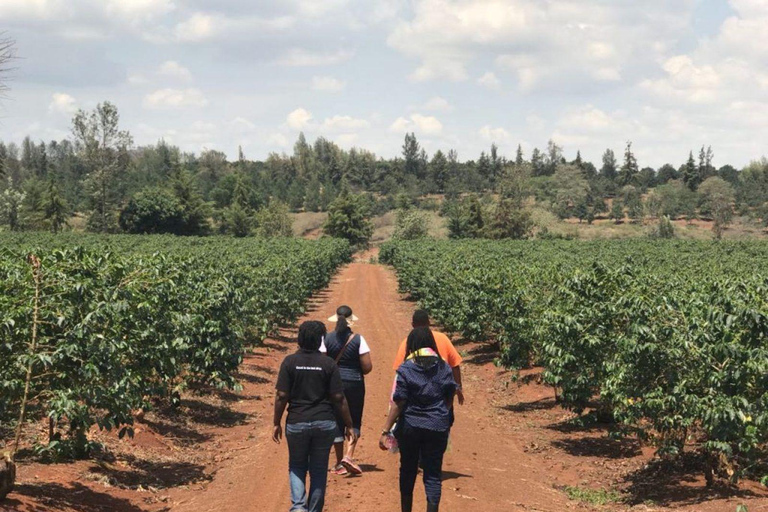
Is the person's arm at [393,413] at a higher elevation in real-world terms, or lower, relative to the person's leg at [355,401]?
higher

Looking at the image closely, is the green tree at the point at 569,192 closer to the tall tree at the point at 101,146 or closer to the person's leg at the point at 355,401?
the tall tree at the point at 101,146

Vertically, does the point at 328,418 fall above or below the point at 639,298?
below

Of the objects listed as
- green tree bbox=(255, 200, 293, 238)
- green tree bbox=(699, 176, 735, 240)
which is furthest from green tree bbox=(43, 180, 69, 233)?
green tree bbox=(699, 176, 735, 240)

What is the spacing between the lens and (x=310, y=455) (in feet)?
22.6

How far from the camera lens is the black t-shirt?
6.85 m

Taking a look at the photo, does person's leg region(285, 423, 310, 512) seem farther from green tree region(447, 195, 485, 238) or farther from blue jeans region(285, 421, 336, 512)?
green tree region(447, 195, 485, 238)

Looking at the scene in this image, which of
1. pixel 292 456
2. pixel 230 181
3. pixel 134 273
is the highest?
pixel 230 181

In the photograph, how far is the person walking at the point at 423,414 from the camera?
6992mm

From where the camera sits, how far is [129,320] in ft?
29.6

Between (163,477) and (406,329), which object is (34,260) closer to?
(163,477)

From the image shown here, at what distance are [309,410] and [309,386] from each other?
0.22 m

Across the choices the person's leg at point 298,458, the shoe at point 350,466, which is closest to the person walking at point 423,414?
the person's leg at point 298,458

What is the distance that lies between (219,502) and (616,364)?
19.1 ft

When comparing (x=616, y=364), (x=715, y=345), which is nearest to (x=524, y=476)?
(x=616, y=364)
